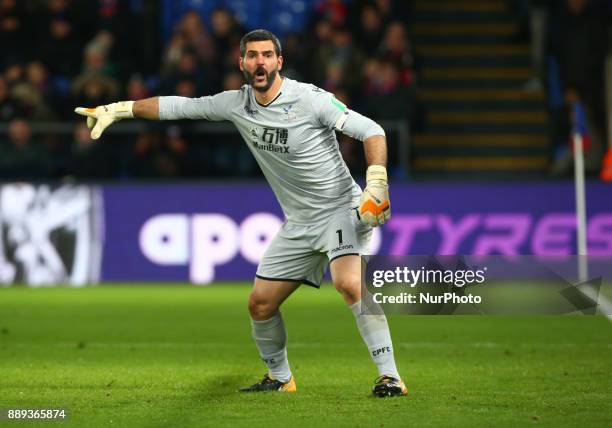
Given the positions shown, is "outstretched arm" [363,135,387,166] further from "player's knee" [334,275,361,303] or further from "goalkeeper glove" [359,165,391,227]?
"player's knee" [334,275,361,303]

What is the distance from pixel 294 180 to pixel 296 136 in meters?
0.33

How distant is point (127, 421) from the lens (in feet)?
24.3

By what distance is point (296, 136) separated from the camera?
843cm

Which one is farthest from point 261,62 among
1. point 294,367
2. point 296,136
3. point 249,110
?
point 294,367

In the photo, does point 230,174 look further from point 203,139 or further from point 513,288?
point 513,288

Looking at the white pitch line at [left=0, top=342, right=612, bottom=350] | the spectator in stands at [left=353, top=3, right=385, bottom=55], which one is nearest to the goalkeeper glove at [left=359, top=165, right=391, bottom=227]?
the white pitch line at [left=0, top=342, right=612, bottom=350]

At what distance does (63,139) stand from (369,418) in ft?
40.2

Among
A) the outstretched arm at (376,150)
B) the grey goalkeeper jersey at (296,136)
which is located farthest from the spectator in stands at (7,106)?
the outstretched arm at (376,150)

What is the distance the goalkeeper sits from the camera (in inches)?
327

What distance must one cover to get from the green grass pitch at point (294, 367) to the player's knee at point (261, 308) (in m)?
0.52

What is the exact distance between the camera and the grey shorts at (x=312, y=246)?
8.52m

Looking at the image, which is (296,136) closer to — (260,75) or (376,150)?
(260,75)

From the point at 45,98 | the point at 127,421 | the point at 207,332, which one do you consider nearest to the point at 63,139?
the point at 45,98

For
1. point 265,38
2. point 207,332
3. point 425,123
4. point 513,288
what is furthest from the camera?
point 425,123
